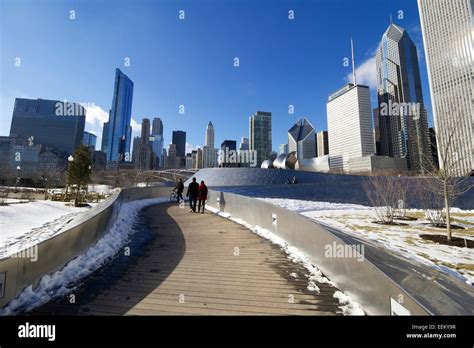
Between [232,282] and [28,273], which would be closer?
[28,273]

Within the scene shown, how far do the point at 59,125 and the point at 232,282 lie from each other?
6852 inches

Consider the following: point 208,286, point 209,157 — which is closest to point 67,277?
point 208,286

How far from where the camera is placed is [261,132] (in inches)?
7677

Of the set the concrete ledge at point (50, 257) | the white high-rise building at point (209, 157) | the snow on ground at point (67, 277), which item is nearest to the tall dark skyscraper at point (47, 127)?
the white high-rise building at point (209, 157)

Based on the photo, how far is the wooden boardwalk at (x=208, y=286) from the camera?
10.7ft

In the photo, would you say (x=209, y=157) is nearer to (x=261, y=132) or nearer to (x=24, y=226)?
(x=261, y=132)

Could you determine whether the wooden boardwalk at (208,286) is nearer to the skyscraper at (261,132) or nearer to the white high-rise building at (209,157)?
the white high-rise building at (209,157)

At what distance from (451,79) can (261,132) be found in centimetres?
17280

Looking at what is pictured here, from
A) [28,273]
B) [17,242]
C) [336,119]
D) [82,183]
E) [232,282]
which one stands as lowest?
[17,242]

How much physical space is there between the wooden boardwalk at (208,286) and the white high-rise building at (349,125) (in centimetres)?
15851
